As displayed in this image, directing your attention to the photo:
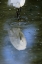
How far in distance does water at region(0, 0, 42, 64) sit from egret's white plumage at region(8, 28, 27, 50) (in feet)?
0.07

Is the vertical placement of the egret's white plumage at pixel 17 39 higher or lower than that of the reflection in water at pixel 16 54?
higher

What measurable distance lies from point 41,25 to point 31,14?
0.55ft

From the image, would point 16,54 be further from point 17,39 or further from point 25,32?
point 25,32

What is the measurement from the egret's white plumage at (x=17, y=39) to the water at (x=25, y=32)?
0.02 m

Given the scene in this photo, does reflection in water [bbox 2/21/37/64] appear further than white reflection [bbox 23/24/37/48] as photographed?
No

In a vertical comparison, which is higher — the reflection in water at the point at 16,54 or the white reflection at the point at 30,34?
the white reflection at the point at 30,34

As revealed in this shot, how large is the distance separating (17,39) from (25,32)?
12cm

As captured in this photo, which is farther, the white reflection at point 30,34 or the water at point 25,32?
the white reflection at point 30,34

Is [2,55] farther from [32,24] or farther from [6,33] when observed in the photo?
[32,24]

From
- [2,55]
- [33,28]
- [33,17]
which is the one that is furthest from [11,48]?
[33,17]

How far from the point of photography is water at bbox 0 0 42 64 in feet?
4.74

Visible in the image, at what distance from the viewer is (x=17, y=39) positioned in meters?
1.56

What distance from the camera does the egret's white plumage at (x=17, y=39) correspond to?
1.50 m

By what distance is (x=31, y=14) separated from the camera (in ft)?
6.08
